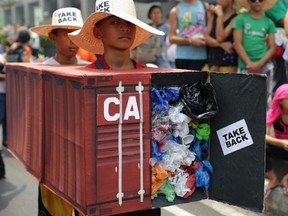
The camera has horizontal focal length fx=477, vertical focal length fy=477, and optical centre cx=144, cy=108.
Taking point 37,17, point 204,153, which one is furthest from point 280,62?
point 37,17

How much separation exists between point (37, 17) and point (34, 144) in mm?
22774

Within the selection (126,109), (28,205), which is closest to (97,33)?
(126,109)

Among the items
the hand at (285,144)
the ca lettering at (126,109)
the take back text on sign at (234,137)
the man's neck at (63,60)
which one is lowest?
the hand at (285,144)

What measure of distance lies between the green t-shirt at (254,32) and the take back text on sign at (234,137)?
311 cm

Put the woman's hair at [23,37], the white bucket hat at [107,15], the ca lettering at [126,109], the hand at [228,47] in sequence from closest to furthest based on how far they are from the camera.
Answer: the ca lettering at [126,109] < the white bucket hat at [107,15] < the hand at [228,47] < the woman's hair at [23,37]

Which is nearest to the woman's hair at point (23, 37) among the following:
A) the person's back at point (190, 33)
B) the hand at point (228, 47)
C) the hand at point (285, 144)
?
the person's back at point (190, 33)

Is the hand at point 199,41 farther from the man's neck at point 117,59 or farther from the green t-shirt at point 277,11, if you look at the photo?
the man's neck at point 117,59

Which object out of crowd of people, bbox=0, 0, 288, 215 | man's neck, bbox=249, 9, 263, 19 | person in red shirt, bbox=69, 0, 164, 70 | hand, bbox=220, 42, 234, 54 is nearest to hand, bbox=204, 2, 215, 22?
crowd of people, bbox=0, 0, 288, 215

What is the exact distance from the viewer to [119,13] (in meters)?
2.36

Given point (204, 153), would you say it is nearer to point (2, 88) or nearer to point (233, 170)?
point (233, 170)

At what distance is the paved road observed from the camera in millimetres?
4020

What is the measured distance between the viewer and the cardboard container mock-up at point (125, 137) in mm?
2062

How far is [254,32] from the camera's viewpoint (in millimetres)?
5207

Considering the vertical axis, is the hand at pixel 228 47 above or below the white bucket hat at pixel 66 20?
below
